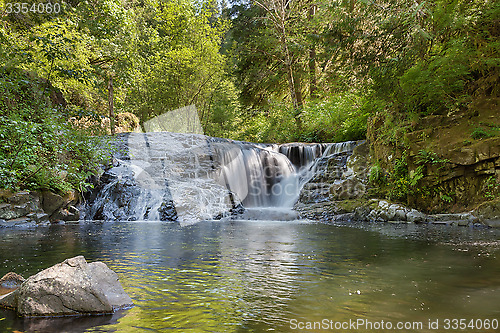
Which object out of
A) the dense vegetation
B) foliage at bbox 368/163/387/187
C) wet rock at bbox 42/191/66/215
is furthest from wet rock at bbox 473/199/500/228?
wet rock at bbox 42/191/66/215

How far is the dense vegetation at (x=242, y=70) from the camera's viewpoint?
872cm

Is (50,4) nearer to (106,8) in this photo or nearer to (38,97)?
(106,8)

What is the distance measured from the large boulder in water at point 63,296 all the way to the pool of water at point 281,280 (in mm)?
96

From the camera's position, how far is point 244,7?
22438 mm

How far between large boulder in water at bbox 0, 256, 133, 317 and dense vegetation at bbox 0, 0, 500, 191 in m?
5.27

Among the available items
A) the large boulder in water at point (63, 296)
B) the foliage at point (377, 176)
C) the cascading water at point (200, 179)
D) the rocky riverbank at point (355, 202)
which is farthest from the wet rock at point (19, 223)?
the foliage at point (377, 176)

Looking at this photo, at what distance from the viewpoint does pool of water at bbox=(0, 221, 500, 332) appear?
8.32 ft

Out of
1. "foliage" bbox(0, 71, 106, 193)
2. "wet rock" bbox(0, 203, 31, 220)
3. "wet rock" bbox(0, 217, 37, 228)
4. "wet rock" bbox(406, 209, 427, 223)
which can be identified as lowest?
"wet rock" bbox(406, 209, 427, 223)

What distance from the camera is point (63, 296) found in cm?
262

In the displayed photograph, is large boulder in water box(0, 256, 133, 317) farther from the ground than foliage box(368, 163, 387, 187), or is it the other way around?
foliage box(368, 163, 387, 187)

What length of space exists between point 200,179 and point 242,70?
1068cm

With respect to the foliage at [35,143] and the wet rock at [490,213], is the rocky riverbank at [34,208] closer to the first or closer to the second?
the foliage at [35,143]

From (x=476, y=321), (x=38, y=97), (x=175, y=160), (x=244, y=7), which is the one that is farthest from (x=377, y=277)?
(x=244, y=7)

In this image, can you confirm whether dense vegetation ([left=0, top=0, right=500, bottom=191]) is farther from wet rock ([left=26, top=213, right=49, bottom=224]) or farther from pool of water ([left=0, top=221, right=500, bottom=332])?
pool of water ([left=0, top=221, right=500, bottom=332])
